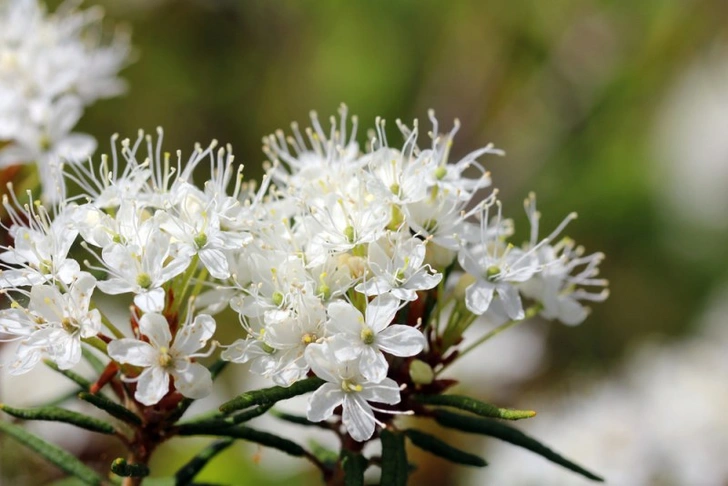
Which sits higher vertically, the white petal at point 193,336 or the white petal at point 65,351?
the white petal at point 193,336

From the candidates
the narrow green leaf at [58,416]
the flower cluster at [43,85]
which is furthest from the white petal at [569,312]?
the flower cluster at [43,85]

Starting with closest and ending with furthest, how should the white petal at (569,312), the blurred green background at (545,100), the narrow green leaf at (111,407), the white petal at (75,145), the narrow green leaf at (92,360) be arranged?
the narrow green leaf at (111,407)
the narrow green leaf at (92,360)
the white petal at (569,312)
the white petal at (75,145)
the blurred green background at (545,100)

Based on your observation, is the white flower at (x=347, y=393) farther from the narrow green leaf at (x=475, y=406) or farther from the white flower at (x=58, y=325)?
the white flower at (x=58, y=325)

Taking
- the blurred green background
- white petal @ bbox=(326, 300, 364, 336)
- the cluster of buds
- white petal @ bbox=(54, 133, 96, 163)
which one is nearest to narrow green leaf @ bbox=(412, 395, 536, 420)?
the cluster of buds

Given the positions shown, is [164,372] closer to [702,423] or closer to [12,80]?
[12,80]

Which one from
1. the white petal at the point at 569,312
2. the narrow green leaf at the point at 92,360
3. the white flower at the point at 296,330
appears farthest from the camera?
the white petal at the point at 569,312

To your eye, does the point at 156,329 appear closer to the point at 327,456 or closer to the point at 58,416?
the point at 58,416
